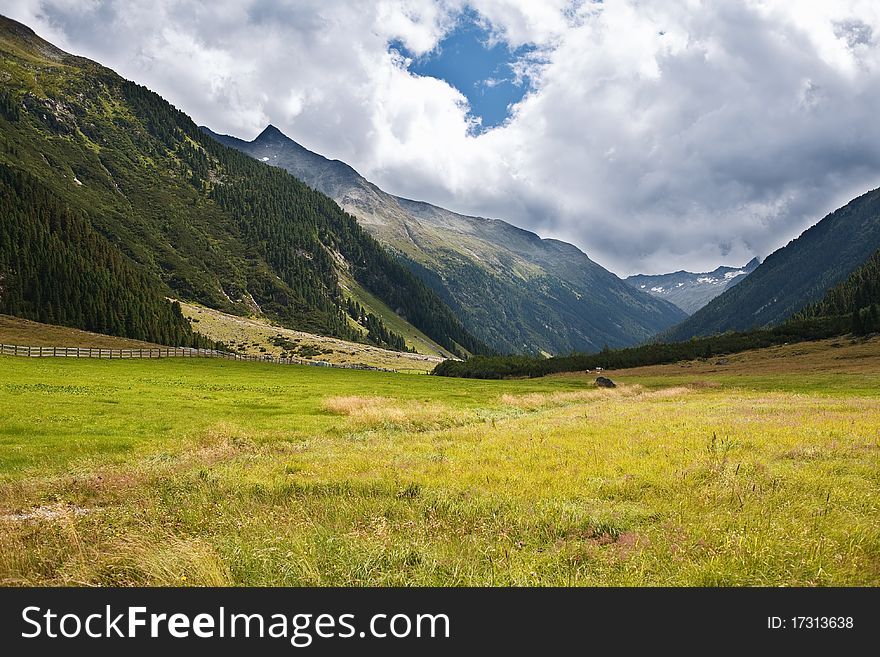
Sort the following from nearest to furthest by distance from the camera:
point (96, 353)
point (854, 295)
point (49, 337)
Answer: point (96, 353) → point (49, 337) → point (854, 295)

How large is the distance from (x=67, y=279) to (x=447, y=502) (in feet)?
466

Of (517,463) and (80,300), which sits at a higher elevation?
(80,300)

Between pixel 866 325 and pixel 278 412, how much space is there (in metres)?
128

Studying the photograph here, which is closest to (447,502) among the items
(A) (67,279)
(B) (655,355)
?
(B) (655,355)

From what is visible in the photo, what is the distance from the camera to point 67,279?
117 m

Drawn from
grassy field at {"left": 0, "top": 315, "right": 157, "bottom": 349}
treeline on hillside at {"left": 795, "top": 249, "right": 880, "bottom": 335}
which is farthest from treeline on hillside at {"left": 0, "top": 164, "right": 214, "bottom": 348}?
treeline on hillside at {"left": 795, "top": 249, "right": 880, "bottom": 335}

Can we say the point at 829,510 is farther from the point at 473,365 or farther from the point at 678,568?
the point at 473,365

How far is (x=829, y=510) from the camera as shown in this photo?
378 inches

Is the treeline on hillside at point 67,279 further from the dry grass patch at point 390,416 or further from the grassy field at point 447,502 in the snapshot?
the grassy field at point 447,502

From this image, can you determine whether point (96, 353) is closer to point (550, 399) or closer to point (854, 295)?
point (550, 399)

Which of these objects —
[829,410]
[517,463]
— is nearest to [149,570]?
[517,463]

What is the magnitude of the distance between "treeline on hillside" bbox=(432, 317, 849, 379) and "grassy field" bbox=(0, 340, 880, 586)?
295 ft

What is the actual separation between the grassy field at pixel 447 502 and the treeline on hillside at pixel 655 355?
89.9 m

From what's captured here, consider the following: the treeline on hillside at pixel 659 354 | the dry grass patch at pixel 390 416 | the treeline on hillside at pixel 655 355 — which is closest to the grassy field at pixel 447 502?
the dry grass patch at pixel 390 416
